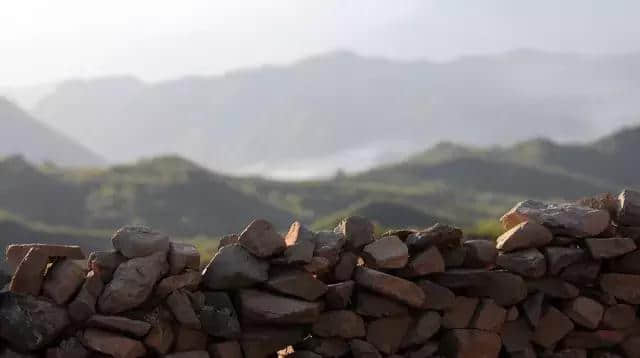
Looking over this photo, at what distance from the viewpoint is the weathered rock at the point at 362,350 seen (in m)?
6.43

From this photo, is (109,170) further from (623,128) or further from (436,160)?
(623,128)

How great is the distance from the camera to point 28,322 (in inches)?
219

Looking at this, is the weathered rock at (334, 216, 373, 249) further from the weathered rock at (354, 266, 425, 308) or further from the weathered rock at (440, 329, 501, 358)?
the weathered rock at (440, 329, 501, 358)

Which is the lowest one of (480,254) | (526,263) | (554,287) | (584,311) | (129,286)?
(584,311)

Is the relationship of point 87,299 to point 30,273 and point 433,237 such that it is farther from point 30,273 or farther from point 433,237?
point 433,237

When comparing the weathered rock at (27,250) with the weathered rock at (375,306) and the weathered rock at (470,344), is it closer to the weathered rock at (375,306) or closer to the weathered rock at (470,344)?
the weathered rock at (375,306)

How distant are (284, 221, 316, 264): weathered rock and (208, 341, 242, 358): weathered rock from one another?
2.54ft

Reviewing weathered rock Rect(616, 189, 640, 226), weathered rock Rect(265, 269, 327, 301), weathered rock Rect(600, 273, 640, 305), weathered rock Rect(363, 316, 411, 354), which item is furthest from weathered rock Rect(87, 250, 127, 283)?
weathered rock Rect(616, 189, 640, 226)

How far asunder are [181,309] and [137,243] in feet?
1.96

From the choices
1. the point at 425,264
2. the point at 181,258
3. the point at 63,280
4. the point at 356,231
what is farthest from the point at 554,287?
the point at 63,280

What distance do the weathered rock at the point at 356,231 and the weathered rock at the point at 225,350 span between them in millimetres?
1288

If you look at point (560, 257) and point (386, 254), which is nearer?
point (386, 254)

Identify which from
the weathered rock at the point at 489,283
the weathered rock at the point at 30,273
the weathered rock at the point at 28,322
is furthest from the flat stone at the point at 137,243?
the weathered rock at the point at 489,283

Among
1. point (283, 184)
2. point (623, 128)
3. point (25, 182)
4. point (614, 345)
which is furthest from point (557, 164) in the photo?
point (614, 345)
